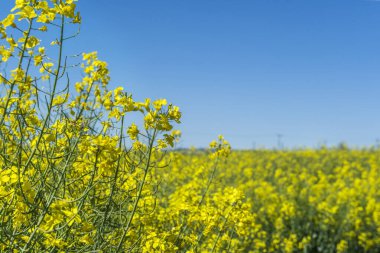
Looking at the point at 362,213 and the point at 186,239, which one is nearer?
the point at 186,239

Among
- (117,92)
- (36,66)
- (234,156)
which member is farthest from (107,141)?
(234,156)

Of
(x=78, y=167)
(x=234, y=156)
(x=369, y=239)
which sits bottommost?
(x=369, y=239)

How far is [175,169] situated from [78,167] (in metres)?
4.16

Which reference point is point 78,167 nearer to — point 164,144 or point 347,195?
point 164,144

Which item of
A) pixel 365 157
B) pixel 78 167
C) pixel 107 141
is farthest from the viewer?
pixel 365 157

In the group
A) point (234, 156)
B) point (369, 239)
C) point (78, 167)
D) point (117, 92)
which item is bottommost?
point (369, 239)

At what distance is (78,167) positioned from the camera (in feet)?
9.41

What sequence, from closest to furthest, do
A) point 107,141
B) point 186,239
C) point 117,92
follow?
point 107,141, point 117,92, point 186,239

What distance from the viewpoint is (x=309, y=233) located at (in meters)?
8.01

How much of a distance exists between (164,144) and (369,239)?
6311mm

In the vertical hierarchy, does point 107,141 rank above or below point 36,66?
below

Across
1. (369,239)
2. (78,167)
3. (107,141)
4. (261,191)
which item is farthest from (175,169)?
(107,141)

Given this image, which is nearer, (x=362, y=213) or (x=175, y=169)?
(x=175, y=169)

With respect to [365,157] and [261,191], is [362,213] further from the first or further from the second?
[365,157]
